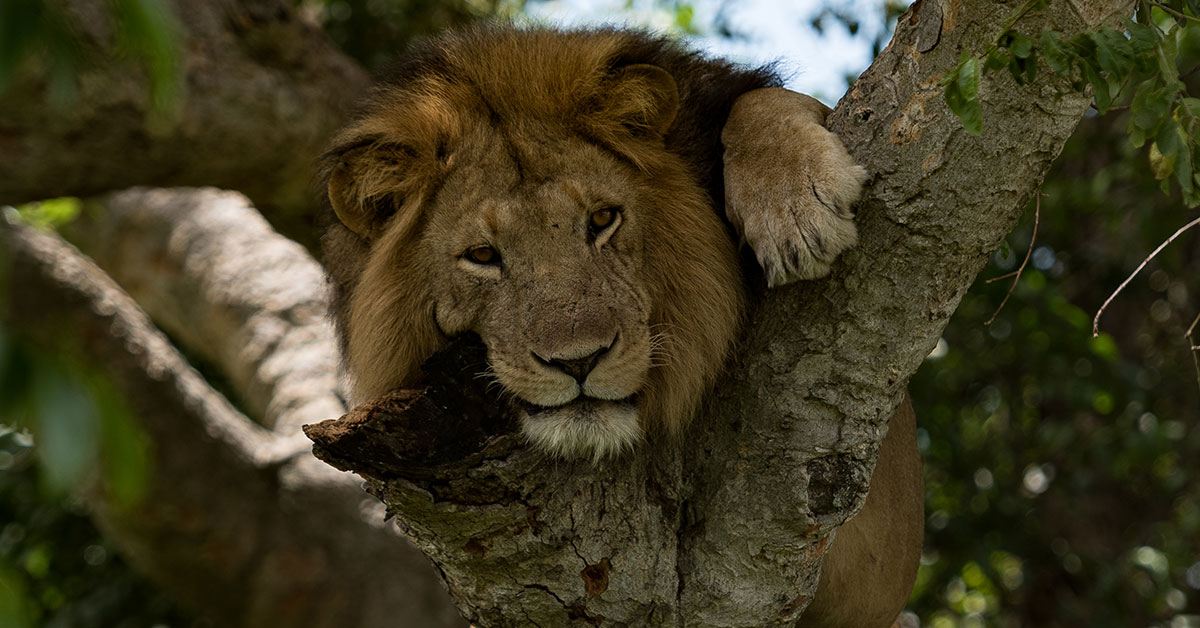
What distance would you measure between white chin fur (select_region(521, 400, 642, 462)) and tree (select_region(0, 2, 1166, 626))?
64 millimetres

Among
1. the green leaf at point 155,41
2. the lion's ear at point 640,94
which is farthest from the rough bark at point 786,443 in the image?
the green leaf at point 155,41

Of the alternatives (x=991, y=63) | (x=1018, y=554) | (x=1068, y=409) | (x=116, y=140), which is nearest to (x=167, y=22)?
(x=991, y=63)

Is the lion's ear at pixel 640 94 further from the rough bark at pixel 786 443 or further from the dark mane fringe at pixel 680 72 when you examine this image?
the rough bark at pixel 786 443

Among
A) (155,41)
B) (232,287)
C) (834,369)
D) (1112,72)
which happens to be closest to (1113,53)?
(1112,72)

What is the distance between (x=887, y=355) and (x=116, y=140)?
431cm

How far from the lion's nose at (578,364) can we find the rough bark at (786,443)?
0.71 ft

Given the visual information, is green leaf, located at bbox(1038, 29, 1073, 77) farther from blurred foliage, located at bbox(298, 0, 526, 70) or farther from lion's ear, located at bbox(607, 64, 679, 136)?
blurred foliage, located at bbox(298, 0, 526, 70)

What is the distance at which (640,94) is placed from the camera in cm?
302

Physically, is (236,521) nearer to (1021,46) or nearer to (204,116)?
(204,116)

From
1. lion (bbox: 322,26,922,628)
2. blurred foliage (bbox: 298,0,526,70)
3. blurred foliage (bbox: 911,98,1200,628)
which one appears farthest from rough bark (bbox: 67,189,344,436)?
blurred foliage (bbox: 911,98,1200,628)

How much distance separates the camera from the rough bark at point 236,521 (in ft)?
19.6

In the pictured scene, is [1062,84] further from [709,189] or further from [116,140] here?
[116,140]

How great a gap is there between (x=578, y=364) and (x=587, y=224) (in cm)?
40

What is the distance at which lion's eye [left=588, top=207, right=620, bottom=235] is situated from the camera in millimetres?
2889
